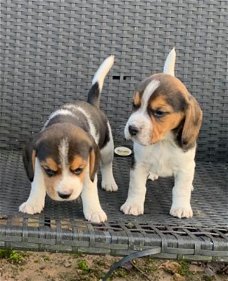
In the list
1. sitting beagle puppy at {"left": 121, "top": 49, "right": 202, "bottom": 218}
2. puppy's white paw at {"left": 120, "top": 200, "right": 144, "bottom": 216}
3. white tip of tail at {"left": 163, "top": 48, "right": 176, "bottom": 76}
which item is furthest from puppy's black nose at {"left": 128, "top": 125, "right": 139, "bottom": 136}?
white tip of tail at {"left": 163, "top": 48, "right": 176, "bottom": 76}

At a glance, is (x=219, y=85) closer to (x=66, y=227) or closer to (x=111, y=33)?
(x=111, y=33)

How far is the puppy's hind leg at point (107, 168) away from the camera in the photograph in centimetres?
307

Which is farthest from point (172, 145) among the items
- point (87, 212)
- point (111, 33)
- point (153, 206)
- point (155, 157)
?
point (111, 33)

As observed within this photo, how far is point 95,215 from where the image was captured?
2590 millimetres

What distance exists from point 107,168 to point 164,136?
1.60 ft

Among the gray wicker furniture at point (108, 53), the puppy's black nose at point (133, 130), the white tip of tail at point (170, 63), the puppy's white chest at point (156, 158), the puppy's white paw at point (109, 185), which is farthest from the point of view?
the gray wicker furniture at point (108, 53)

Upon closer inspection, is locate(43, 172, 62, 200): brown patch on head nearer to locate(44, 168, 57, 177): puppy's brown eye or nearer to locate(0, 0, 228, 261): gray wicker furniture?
locate(44, 168, 57, 177): puppy's brown eye

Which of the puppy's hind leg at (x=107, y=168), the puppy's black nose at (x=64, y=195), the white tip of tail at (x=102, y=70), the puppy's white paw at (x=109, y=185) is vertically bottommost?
the puppy's white paw at (x=109, y=185)

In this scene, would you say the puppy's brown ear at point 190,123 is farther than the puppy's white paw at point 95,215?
Yes

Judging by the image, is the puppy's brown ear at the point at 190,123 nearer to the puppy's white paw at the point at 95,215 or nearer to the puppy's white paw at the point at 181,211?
the puppy's white paw at the point at 181,211

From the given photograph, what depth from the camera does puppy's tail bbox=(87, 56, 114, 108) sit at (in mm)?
3262

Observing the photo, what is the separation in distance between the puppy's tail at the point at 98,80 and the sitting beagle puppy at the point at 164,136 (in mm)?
475

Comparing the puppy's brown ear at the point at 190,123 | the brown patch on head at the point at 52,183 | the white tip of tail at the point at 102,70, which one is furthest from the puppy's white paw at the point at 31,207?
the white tip of tail at the point at 102,70

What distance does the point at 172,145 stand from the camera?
2.83m
